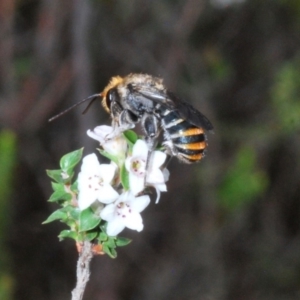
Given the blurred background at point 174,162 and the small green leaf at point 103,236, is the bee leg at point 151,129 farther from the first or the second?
the blurred background at point 174,162

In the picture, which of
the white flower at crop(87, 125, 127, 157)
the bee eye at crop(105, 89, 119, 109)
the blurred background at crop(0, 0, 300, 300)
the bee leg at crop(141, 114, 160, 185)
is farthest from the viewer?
the blurred background at crop(0, 0, 300, 300)

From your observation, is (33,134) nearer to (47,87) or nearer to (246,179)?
(47,87)

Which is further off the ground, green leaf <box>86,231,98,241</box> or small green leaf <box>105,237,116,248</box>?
green leaf <box>86,231,98,241</box>

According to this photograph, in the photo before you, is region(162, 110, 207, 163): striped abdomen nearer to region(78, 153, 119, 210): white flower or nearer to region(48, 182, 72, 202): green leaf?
region(78, 153, 119, 210): white flower

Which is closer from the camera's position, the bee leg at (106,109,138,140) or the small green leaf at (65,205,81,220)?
the small green leaf at (65,205,81,220)

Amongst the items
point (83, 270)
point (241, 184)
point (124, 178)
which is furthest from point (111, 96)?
point (241, 184)

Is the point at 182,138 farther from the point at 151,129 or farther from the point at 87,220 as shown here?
the point at 87,220

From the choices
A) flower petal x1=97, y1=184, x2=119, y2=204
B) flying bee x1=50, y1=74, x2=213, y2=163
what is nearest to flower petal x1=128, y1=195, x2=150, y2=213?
flower petal x1=97, y1=184, x2=119, y2=204
